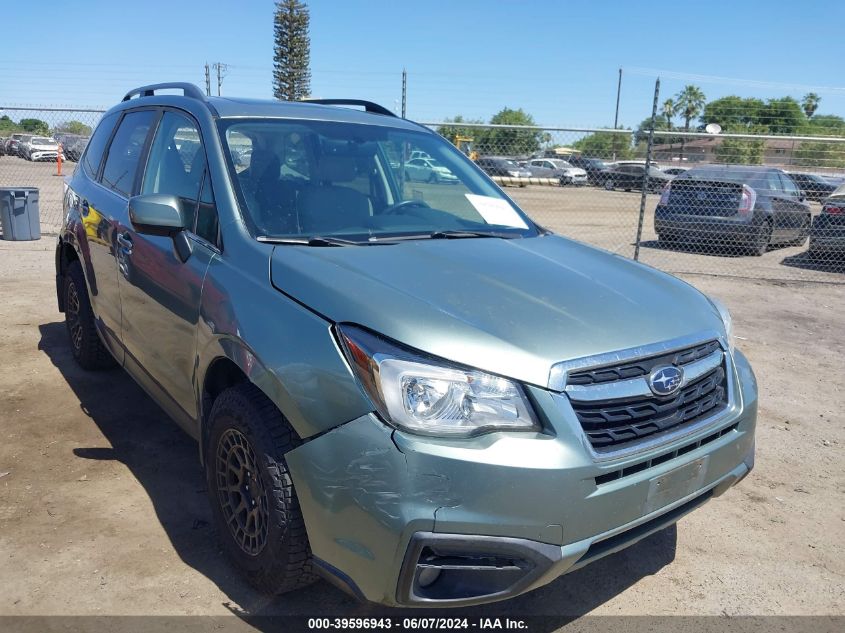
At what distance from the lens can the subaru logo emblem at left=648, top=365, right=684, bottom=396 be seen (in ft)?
7.46

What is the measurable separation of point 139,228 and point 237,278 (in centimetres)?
68

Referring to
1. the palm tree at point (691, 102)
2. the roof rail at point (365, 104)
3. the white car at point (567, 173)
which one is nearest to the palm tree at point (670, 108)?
the palm tree at point (691, 102)

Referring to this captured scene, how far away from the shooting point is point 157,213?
2877 millimetres

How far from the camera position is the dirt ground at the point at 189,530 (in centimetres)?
273

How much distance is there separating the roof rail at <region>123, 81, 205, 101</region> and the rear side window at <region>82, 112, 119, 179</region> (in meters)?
0.20

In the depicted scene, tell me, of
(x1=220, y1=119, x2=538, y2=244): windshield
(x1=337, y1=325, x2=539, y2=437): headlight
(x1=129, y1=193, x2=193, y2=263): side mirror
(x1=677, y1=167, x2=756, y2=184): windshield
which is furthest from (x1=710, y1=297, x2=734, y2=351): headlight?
(x1=677, y1=167, x2=756, y2=184): windshield

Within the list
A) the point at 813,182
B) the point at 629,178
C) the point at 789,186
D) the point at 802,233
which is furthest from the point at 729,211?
the point at 629,178

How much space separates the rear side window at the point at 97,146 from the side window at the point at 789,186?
11657 mm

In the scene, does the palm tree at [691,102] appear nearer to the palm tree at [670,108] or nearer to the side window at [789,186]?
the palm tree at [670,108]

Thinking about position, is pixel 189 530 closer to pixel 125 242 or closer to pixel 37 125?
pixel 125 242

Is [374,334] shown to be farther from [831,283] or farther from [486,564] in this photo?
[831,283]

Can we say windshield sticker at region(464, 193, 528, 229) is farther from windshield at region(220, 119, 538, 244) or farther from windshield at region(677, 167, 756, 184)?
windshield at region(677, 167, 756, 184)

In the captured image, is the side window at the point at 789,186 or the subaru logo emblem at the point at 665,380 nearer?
the subaru logo emblem at the point at 665,380

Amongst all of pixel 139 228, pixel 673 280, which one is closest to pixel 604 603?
pixel 673 280
